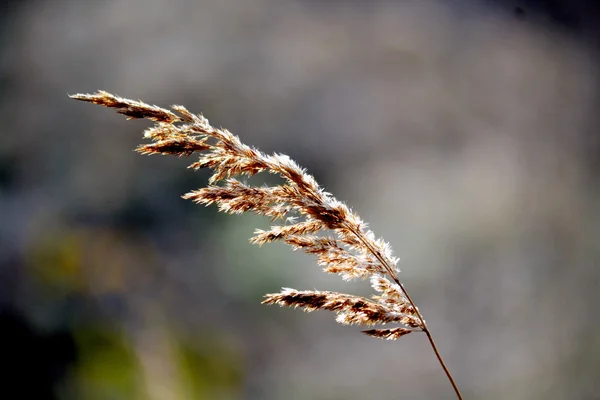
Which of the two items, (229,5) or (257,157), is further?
(229,5)

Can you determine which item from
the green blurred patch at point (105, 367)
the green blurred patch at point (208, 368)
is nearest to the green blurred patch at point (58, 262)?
the green blurred patch at point (105, 367)

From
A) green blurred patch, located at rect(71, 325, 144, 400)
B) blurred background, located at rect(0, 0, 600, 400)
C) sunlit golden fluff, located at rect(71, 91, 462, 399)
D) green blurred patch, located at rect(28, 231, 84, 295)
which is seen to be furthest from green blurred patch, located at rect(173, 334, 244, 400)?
sunlit golden fluff, located at rect(71, 91, 462, 399)

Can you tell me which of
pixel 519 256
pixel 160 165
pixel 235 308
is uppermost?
pixel 519 256

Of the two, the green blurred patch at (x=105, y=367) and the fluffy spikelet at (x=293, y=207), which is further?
the green blurred patch at (x=105, y=367)

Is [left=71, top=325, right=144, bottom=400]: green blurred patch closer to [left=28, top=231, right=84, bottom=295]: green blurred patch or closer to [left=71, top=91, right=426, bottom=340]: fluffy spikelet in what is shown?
[left=28, top=231, right=84, bottom=295]: green blurred patch

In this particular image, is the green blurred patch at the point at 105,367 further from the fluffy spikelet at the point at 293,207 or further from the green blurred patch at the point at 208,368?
the fluffy spikelet at the point at 293,207

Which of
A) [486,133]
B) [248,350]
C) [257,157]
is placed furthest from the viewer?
[486,133]

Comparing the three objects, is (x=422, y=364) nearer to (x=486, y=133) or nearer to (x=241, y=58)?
(x=486, y=133)

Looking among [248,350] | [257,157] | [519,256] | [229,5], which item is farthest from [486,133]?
[257,157]
